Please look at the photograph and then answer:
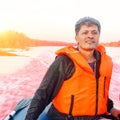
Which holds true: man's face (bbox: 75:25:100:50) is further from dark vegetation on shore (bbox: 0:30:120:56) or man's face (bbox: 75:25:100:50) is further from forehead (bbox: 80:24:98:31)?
dark vegetation on shore (bbox: 0:30:120:56)

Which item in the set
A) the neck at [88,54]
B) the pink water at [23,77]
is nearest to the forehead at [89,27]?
the neck at [88,54]

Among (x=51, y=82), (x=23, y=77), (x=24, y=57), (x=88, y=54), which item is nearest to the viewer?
(x=51, y=82)

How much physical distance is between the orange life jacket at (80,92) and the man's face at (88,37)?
0.21 feet

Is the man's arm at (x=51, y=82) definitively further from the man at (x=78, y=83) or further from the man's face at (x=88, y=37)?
the man's face at (x=88, y=37)

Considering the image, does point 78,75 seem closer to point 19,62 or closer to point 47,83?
point 47,83

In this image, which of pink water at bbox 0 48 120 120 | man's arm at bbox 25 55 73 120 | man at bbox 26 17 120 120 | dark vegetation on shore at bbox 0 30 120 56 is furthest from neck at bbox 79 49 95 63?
dark vegetation on shore at bbox 0 30 120 56

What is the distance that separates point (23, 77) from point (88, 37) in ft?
9.20

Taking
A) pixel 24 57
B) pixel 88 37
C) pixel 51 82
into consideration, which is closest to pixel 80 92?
pixel 51 82

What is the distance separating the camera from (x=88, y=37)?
7.88 feet

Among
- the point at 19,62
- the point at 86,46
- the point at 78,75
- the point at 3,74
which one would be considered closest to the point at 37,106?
the point at 78,75

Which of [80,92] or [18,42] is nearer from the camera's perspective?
[80,92]

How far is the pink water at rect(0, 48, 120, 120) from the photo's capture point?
439 centimetres

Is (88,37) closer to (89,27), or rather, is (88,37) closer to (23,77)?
(89,27)

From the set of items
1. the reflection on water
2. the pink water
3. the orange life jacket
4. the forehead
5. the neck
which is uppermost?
the forehead
